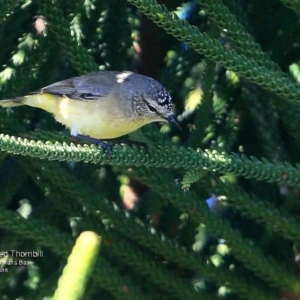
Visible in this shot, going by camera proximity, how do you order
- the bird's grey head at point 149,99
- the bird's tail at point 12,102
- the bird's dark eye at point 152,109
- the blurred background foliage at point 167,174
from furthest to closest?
the bird's dark eye at point 152,109 < the bird's grey head at point 149,99 < the bird's tail at point 12,102 < the blurred background foliage at point 167,174

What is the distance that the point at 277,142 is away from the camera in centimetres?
168

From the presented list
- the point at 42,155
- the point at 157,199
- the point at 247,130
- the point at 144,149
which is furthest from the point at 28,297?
the point at 247,130

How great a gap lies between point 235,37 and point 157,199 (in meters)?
0.54

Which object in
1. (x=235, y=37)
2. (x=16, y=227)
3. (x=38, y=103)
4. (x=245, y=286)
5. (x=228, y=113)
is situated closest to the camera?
(x=235, y=37)

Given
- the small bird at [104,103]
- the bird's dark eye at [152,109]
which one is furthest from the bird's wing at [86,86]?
the bird's dark eye at [152,109]

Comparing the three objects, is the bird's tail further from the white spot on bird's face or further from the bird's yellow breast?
the white spot on bird's face

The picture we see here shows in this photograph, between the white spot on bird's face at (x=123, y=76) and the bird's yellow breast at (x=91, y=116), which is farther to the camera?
the bird's yellow breast at (x=91, y=116)

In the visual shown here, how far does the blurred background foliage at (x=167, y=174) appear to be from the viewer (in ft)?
4.85

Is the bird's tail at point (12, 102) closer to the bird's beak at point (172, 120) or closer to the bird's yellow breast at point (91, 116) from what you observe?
the bird's yellow breast at point (91, 116)

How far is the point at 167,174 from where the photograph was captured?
1.57 m

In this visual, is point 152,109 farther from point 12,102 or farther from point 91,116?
point 12,102

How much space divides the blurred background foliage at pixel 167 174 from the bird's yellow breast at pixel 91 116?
0.18 feet

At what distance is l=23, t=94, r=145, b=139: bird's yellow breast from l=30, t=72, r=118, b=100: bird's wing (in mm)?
25

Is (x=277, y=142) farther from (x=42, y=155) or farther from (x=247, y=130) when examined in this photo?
(x=42, y=155)
